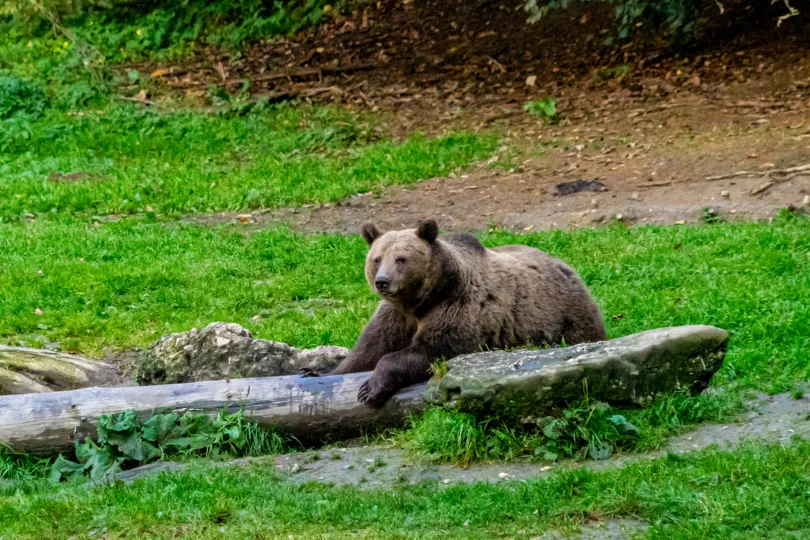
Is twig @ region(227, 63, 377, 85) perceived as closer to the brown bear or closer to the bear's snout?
the brown bear

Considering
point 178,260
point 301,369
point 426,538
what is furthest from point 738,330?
point 178,260

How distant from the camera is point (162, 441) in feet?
21.3

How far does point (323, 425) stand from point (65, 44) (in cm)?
1584

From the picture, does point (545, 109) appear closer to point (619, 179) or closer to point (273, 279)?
point (619, 179)

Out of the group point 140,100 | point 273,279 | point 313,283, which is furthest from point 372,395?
point 140,100

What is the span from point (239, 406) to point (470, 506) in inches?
79.1

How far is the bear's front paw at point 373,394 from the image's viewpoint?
6523 millimetres

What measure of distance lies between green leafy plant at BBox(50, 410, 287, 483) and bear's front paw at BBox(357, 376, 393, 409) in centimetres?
60

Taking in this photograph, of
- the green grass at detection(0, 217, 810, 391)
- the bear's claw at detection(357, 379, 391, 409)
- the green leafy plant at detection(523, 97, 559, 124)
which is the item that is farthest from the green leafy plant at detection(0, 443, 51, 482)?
the green leafy plant at detection(523, 97, 559, 124)

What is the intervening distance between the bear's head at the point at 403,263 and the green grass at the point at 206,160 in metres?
7.31

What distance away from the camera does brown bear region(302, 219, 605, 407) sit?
22.2 ft

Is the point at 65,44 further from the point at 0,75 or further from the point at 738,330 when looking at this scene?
the point at 738,330

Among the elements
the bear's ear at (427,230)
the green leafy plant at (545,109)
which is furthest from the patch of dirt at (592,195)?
the bear's ear at (427,230)

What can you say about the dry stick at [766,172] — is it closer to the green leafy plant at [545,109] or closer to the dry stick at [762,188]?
the dry stick at [762,188]
